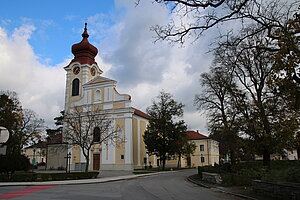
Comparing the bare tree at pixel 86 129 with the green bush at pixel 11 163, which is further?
the bare tree at pixel 86 129

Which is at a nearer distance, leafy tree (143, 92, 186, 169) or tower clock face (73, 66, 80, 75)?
leafy tree (143, 92, 186, 169)

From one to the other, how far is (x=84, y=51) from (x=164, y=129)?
69.0 ft

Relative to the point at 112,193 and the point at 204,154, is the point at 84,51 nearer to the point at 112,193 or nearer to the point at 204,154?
the point at 204,154

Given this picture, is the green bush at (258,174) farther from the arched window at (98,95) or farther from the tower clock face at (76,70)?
the tower clock face at (76,70)

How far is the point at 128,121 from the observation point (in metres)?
42.2

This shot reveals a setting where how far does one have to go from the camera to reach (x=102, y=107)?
4409cm

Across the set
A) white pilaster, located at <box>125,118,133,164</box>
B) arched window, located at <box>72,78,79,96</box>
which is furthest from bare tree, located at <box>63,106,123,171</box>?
arched window, located at <box>72,78,79,96</box>

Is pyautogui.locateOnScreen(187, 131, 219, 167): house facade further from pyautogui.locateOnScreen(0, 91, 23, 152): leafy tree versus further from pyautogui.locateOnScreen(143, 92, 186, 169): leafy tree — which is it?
pyautogui.locateOnScreen(0, 91, 23, 152): leafy tree

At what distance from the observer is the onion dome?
48.1 m

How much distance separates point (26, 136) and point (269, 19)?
37.9 meters

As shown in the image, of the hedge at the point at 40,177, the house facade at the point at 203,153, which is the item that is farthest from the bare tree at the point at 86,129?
the house facade at the point at 203,153

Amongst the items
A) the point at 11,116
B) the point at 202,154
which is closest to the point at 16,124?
the point at 11,116

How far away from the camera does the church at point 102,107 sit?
41.1 meters

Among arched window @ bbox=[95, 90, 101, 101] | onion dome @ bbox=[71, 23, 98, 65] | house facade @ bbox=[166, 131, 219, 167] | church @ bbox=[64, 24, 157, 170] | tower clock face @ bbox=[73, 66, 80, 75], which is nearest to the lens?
church @ bbox=[64, 24, 157, 170]
